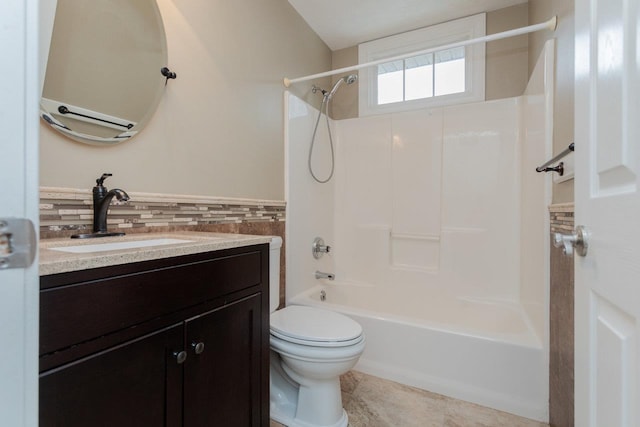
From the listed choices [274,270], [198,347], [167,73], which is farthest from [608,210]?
[167,73]

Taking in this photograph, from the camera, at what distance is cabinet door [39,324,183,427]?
61 centimetres

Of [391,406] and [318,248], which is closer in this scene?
[391,406]

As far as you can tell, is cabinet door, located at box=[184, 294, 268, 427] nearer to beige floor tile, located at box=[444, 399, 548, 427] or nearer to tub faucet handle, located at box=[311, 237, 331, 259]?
beige floor tile, located at box=[444, 399, 548, 427]

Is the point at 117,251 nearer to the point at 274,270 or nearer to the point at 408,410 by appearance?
the point at 274,270

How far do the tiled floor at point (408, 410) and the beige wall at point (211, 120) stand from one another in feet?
4.20

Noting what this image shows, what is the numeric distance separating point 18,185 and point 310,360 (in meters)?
1.26

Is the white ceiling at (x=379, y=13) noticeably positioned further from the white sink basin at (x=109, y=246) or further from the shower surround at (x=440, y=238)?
the white sink basin at (x=109, y=246)

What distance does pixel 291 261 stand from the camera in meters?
2.12

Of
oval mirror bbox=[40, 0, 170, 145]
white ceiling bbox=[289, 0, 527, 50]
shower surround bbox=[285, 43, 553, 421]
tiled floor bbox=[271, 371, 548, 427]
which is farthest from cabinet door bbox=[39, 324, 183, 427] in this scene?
white ceiling bbox=[289, 0, 527, 50]

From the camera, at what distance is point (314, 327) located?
4.91 ft

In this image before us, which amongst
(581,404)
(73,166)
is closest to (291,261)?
(73,166)

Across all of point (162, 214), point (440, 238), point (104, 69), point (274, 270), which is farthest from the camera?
point (440, 238)

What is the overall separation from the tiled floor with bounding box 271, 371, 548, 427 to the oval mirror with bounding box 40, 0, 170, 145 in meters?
1.54

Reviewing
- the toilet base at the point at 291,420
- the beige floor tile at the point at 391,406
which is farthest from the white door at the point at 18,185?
the beige floor tile at the point at 391,406
